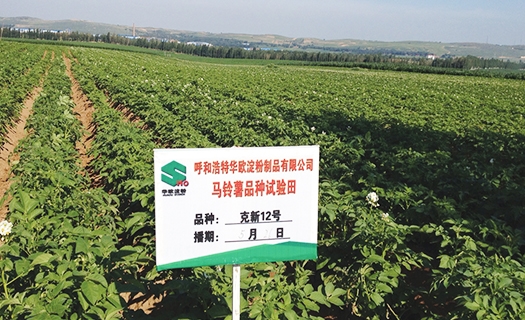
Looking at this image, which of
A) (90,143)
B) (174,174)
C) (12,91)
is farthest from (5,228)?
(12,91)

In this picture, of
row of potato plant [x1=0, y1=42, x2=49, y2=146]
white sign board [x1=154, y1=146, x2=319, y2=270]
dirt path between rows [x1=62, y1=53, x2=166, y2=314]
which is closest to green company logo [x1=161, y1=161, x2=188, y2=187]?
white sign board [x1=154, y1=146, x2=319, y2=270]

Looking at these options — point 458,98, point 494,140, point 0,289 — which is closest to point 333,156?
point 494,140

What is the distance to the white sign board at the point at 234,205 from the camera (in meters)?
2.27

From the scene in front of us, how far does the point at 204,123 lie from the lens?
10.1 metres

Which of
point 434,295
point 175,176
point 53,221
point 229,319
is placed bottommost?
point 434,295

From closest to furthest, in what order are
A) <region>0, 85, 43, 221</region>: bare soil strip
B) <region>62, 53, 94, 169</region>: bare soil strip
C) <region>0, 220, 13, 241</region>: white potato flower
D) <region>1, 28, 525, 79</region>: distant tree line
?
<region>0, 220, 13, 241</region>: white potato flower, <region>0, 85, 43, 221</region>: bare soil strip, <region>62, 53, 94, 169</region>: bare soil strip, <region>1, 28, 525, 79</region>: distant tree line

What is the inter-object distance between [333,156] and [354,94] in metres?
12.8

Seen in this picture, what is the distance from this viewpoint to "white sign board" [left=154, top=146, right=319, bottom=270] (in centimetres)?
227

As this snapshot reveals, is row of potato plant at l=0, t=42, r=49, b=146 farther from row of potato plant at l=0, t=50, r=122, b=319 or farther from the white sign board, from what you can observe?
the white sign board

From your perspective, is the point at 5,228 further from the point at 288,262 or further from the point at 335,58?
the point at 335,58

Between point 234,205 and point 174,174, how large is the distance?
14.6 inches

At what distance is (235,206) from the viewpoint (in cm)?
237

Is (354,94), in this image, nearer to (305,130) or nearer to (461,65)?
(305,130)

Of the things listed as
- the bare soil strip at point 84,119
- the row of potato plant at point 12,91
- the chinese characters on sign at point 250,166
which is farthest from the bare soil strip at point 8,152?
the chinese characters on sign at point 250,166
